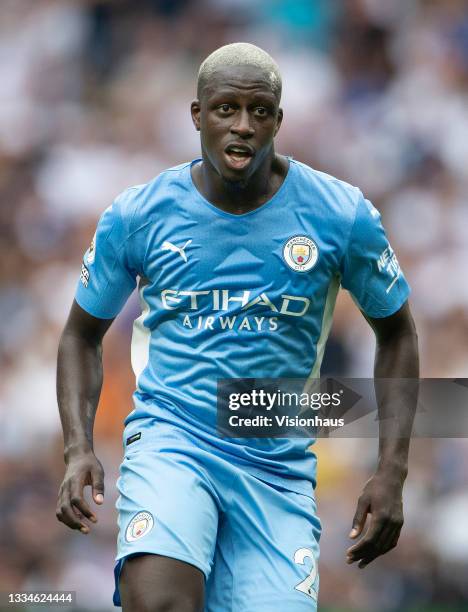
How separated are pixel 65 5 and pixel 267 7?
1.80 metres

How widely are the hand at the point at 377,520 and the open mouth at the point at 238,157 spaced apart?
1.27 meters

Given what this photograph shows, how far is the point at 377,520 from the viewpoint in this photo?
4.86m

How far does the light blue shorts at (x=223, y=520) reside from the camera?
469 centimetres

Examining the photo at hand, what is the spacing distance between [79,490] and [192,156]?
6.55 metres

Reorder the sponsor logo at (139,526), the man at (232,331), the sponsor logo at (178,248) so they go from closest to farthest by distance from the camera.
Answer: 1. the sponsor logo at (139,526)
2. the man at (232,331)
3. the sponsor logo at (178,248)

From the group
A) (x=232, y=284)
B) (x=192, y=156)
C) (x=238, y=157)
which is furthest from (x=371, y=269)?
(x=192, y=156)

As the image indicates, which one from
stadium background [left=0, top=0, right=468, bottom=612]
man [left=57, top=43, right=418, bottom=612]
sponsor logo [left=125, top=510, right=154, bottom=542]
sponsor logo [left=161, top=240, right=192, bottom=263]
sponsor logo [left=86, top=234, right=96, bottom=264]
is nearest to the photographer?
sponsor logo [left=125, top=510, right=154, bottom=542]

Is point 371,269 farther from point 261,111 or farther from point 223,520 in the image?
point 223,520

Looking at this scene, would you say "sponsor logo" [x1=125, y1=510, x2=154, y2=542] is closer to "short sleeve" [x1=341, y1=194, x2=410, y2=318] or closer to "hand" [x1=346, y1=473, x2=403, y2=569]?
"hand" [x1=346, y1=473, x2=403, y2=569]

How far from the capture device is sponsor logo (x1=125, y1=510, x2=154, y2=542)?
461 centimetres

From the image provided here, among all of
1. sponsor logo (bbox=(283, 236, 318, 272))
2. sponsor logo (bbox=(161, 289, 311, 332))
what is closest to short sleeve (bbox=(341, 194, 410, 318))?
sponsor logo (bbox=(283, 236, 318, 272))

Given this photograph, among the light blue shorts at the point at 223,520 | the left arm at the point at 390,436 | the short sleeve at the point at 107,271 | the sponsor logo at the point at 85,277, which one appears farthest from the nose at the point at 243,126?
the light blue shorts at the point at 223,520

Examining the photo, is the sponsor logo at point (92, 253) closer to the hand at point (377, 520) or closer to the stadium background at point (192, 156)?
the hand at point (377, 520)

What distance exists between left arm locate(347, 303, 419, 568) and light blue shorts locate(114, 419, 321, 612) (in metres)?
0.23
